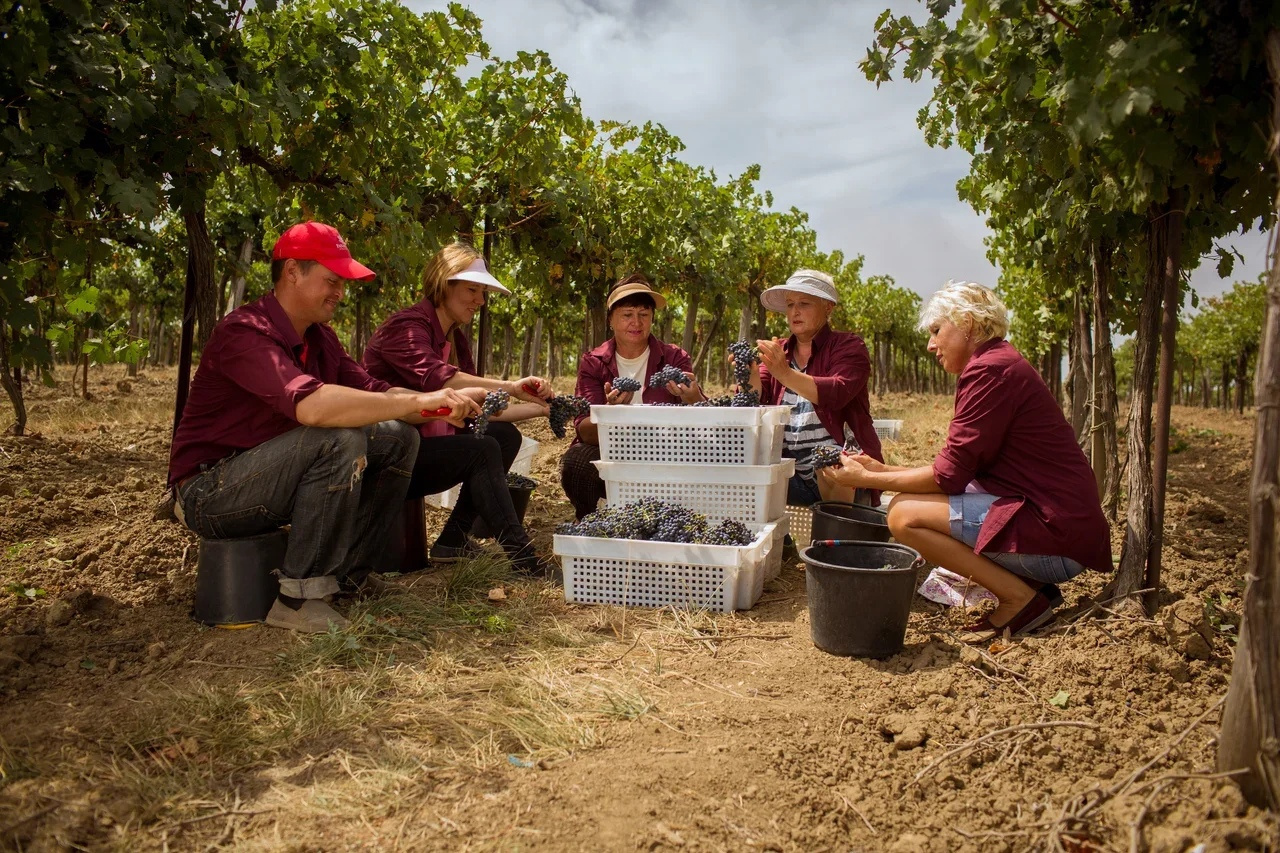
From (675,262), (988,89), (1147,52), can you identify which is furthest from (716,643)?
(675,262)

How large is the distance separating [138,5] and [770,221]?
45.1 feet

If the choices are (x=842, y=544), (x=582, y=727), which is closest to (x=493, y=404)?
(x=842, y=544)

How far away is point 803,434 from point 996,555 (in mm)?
1610

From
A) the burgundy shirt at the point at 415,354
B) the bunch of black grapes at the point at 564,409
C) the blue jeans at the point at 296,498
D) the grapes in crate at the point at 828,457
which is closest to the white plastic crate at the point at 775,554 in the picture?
the grapes in crate at the point at 828,457

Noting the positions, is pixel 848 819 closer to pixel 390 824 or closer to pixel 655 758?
pixel 655 758

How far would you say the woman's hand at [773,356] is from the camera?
14.2ft

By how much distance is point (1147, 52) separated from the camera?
2.23 meters

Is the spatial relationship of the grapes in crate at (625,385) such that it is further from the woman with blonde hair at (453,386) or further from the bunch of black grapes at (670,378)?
the woman with blonde hair at (453,386)

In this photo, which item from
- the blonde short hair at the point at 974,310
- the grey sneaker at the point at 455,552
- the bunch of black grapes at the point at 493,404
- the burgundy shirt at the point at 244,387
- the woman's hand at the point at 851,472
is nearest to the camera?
the burgundy shirt at the point at 244,387

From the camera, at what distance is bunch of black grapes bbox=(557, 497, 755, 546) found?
12.8 ft

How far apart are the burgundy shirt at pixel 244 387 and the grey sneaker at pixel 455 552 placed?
1.31 metres

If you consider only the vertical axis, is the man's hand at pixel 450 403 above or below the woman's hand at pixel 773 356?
below

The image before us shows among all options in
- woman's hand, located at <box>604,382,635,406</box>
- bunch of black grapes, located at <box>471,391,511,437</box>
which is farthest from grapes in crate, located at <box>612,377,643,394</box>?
bunch of black grapes, located at <box>471,391,511,437</box>

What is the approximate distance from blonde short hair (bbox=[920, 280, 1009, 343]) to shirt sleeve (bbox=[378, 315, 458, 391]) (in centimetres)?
233
